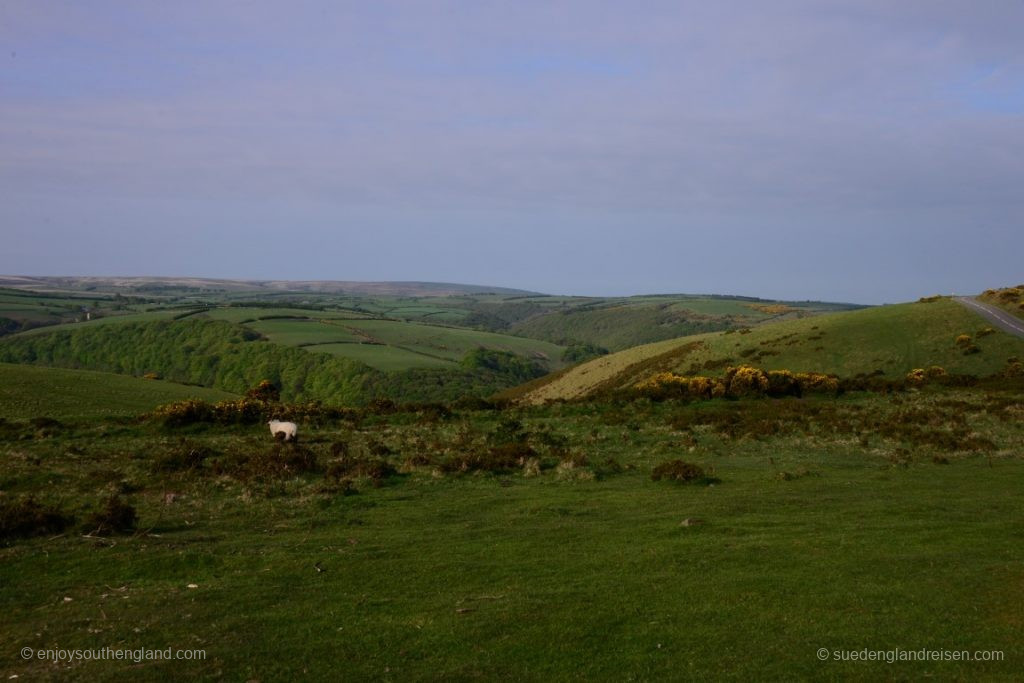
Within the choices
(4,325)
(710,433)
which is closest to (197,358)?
(4,325)

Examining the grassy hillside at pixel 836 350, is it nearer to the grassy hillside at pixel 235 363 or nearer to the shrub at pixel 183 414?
the shrub at pixel 183 414

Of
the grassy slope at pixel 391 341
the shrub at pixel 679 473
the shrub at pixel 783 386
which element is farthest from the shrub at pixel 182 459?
Result: the grassy slope at pixel 391 341

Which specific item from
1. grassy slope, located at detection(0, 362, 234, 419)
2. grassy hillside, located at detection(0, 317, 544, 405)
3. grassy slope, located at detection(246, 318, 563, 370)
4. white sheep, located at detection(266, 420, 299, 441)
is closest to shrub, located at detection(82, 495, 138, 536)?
white sheep, located at detection(266, 420, 299, 441)

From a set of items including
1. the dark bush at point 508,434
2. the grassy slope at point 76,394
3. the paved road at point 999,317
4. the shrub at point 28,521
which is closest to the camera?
the shrub at point 28,521

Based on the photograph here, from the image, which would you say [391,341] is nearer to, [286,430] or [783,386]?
[783,386]

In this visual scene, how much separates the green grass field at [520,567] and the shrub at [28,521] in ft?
1.37

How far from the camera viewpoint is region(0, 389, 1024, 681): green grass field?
11.1 metres

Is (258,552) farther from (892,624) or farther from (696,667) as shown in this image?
(892,624)

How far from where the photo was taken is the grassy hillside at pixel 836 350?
54750 mm

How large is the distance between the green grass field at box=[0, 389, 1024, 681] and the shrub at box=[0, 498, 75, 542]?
417 millimetres

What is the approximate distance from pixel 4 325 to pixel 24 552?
195545mm

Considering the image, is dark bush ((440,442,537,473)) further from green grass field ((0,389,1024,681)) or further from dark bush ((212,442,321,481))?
dark bush ((212,442,321,481))

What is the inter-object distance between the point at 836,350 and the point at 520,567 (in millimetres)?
53175

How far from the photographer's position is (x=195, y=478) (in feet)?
73.4
